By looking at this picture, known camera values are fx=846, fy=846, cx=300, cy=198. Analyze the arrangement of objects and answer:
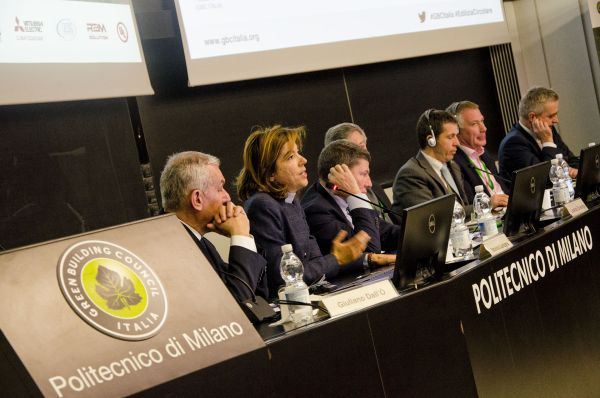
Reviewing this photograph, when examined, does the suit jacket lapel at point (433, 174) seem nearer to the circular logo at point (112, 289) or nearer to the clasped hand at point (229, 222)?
the clasped hand at point (229, 222)

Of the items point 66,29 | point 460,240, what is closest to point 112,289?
point 460,240

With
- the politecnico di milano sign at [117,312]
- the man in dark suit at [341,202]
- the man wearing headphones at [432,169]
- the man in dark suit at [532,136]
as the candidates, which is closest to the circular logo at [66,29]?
the man in dark suit at [341,202]

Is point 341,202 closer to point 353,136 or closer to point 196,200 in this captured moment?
point 353,136

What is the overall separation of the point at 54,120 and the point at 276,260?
162cm

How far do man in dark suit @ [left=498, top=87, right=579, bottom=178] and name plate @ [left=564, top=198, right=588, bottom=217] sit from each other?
1.77 meters

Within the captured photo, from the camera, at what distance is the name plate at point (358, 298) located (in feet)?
6.16

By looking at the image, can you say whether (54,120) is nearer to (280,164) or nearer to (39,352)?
(280,164)

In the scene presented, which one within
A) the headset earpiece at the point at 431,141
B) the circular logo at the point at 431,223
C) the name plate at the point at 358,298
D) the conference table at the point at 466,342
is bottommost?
the conference table at the point at 466,342

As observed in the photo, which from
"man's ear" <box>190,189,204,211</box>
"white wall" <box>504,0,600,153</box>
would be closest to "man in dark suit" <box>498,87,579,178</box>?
"white wall" <box>504,0,600,153</box>

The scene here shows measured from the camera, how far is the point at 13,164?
12.7ft

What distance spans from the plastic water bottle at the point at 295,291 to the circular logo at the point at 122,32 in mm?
2193

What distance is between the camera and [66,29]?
12.5 ft

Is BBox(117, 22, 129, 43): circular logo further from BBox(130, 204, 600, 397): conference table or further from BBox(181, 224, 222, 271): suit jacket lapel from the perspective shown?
BBox(130, 204, 600, 397): conference table

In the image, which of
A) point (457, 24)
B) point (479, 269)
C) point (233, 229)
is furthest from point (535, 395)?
point (457, 24)
